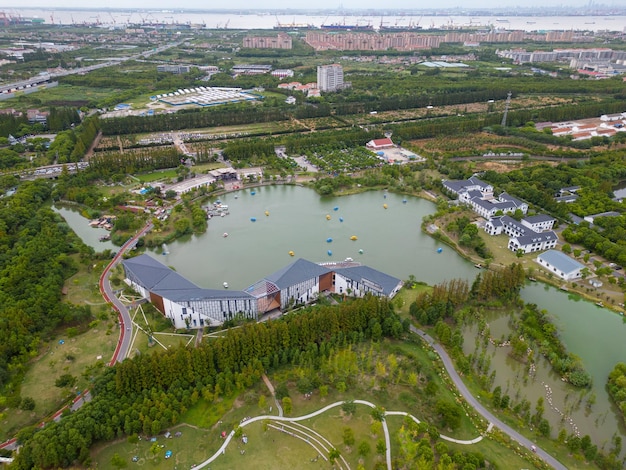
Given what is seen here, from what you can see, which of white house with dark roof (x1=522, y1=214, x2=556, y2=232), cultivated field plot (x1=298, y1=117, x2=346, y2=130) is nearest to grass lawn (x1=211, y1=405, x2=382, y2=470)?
white house with dark roof (x1=522, y1=214, x2=556, y2=232)

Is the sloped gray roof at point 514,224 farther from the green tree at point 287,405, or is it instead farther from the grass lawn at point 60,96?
the grass lawn at point 60,96

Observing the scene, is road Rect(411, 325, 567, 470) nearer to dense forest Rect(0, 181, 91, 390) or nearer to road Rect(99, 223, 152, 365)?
road Rect(99, 223, 152, 365)

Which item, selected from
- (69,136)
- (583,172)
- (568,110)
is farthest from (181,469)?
→ (568,110)

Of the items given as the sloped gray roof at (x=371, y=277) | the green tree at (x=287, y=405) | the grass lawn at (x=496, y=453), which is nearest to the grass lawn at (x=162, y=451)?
the green tree at (x=287, y=405)

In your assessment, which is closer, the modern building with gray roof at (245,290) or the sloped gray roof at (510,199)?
the modern building with gray roof at (245,290)

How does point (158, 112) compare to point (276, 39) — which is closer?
point (158, 112)

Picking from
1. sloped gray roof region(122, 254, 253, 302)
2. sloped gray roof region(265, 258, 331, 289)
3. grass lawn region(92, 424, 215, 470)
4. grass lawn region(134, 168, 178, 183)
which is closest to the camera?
grass lawn region(92, 424, 215, 470)

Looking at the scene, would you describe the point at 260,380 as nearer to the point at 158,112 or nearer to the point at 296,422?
the point at 296,422
